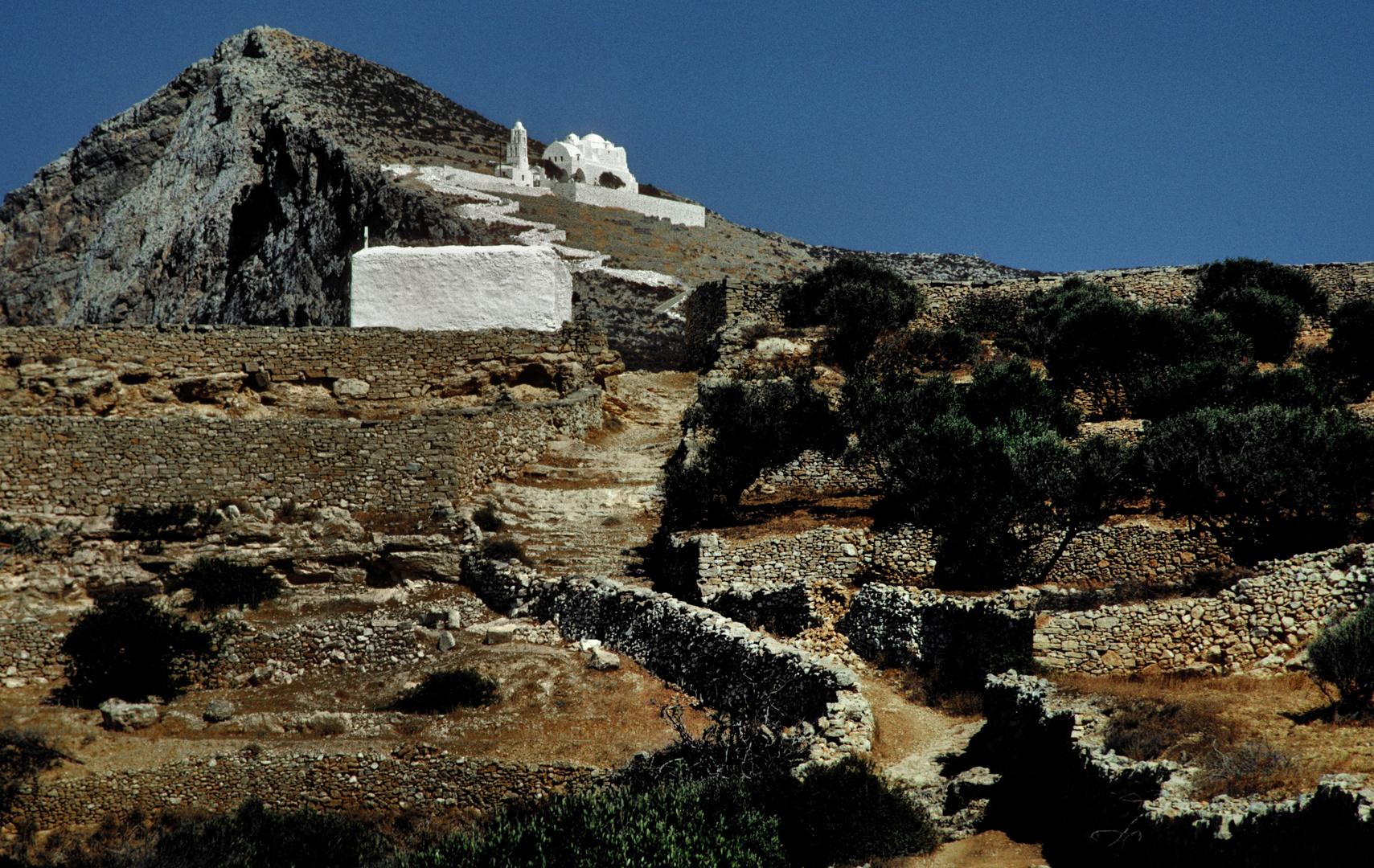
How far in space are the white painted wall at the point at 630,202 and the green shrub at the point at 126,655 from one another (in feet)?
175

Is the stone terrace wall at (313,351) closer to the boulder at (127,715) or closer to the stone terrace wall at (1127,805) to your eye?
the boulder at (127,715)

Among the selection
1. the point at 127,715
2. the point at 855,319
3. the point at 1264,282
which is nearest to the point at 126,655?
the point at 127,715

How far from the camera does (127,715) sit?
42.1 feet

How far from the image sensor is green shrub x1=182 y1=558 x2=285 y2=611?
14.8m

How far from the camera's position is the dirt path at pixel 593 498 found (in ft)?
54.8

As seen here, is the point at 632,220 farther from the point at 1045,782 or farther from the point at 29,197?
the point at 1045,782

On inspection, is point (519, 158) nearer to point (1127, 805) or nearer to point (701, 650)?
point (701, 650)

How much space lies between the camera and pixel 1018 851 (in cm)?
888

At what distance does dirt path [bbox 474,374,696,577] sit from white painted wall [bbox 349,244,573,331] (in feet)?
9.05

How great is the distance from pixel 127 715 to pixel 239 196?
46.1 metres

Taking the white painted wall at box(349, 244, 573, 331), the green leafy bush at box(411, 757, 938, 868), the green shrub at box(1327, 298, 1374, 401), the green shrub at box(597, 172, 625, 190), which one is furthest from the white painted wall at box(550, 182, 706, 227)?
the green leafy bush at box(411, 757, 938, 868)

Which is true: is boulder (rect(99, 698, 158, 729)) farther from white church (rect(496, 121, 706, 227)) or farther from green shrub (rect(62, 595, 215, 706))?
white church (rect(496, 121, 706, 227))

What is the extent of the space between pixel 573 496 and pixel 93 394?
29.7 feet

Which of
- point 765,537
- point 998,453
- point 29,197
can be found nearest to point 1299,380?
point 998,453
